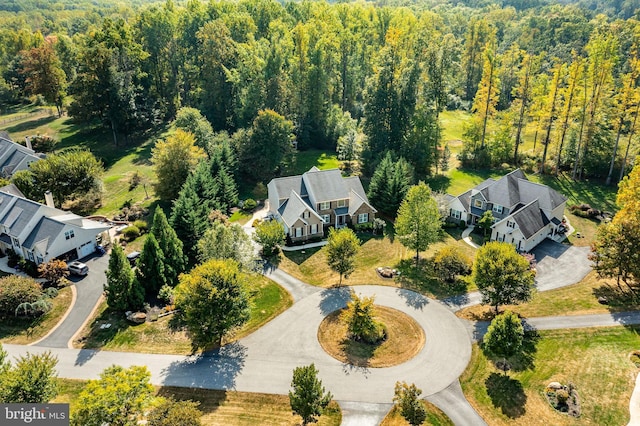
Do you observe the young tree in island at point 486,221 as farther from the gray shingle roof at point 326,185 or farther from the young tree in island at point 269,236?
the young tree in island at point 269,236

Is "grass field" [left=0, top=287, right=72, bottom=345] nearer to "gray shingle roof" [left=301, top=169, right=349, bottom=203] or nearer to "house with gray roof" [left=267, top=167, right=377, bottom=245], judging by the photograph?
"house with gray roof" [left=267, top=167, right=377, bottom=245]

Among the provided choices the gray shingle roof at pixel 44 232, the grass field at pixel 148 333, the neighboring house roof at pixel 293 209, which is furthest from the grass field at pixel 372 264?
the gray shingle roof at pixel 44 232

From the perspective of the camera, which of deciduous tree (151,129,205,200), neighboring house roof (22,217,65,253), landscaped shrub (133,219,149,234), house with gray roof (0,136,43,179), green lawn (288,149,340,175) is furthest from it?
green lawn (288,149,340,175)

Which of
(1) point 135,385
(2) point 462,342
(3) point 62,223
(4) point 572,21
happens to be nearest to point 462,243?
(2) point 462,342

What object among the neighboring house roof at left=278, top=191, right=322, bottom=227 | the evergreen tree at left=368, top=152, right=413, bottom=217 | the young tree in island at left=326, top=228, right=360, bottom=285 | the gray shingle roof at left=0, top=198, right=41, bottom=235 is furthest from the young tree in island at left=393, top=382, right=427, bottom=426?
the gray shingle roof at left=0, top=198, right=41, bottom=235

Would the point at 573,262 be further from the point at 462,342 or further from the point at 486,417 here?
the point at 486,417

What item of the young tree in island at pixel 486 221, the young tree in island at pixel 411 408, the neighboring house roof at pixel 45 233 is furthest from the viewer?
the young tree in island at pixel 486 221
